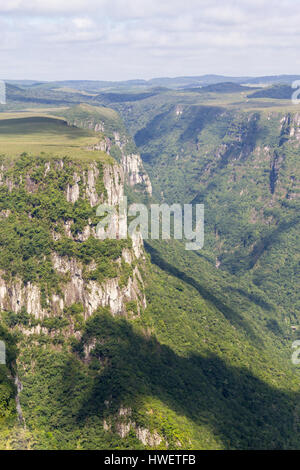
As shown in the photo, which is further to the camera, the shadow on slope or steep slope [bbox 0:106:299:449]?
the shadow on slope

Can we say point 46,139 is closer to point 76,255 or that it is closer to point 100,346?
point 76,255

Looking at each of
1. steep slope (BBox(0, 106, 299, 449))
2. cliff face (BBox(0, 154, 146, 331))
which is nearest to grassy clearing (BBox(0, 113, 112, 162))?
steep slope (BBox(0, 106, 299, 449))

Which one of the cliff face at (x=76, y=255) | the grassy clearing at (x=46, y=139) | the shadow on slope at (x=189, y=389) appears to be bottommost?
the shadow on slope at (x=189, y=389)

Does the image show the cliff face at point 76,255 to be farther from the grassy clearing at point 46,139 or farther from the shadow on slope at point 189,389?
the shadow on slope at point 189,389

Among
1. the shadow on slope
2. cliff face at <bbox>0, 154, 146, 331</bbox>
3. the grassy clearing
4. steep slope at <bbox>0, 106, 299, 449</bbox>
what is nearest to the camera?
steep slope at <bbox>0, 106, 299, 449</bbox>

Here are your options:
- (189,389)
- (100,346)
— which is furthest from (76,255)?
(189,389)

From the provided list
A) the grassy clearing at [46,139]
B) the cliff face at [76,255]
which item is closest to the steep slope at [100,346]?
the cliff face at [76,255]

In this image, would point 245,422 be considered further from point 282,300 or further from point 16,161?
point 282,300

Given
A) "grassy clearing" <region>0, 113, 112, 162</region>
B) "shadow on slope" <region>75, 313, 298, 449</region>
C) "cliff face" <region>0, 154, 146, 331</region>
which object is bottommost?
"shadow on slope" <region>75, 313, 298, 449</region>

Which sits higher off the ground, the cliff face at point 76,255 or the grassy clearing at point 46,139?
the grassy clearing at point 46,139

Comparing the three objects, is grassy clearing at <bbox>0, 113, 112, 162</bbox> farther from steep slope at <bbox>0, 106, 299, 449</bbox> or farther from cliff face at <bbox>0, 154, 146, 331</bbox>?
cliff face at <bbox>0, 154, 146, 331</bbox>
